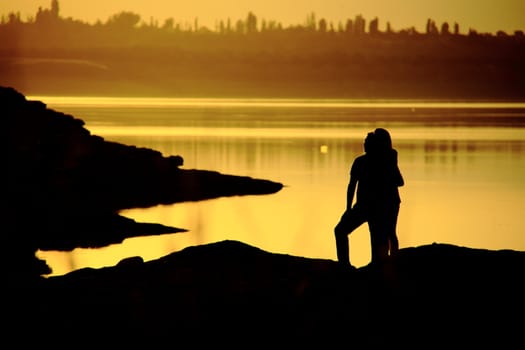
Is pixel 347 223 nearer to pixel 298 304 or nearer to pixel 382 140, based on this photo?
pixel 382 140

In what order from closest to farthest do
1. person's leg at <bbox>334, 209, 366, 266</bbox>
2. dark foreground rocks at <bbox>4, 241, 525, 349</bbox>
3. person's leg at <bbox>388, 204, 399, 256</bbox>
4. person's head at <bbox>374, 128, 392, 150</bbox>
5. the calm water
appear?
dark foreground rocks at <bbox>4, 241, 525, 349</bbox>
person's head at <bbox>374, 128, 392, 150</bbox>
person's leg at <bbox>334, 209, 366, 266</bbox>
person's leg at <bbox>388, 204, 399, 256</bbox>
the calm water

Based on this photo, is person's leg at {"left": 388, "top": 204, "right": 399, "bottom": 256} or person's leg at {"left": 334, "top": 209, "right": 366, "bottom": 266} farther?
person's leg at {"left": 388, "top": 204, "right": 399, "bottom": 256}

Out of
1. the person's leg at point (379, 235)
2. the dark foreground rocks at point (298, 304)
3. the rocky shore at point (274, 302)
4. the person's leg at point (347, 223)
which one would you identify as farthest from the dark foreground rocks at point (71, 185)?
the person's leg at point (379, 235)

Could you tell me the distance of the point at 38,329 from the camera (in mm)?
14906

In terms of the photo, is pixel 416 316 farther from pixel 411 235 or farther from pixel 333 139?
pixel 333 139

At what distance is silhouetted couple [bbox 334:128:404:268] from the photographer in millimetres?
16438

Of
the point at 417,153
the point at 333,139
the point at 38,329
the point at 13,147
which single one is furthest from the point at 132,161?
the point at 333,139

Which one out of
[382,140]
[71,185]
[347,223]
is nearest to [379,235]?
[347,223]

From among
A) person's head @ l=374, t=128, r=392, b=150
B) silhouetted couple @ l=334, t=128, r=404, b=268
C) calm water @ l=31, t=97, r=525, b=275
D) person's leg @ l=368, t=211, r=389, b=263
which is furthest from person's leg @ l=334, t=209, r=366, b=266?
calm water @ l=31, t=97, r=525, b=275

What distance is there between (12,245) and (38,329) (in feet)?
69.3

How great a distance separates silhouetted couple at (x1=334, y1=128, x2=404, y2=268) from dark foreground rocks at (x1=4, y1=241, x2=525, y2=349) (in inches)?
21.6

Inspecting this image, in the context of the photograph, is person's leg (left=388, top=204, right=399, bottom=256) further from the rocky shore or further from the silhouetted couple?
the rocky shore

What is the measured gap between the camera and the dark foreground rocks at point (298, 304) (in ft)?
46.6

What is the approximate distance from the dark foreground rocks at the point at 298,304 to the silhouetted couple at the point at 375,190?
549 millimetres
